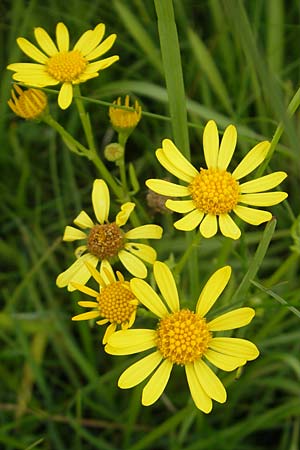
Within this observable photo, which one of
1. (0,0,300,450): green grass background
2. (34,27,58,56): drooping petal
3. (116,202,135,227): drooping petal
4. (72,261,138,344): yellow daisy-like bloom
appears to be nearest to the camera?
(72,261,138,344): yellow daisy-like bloom

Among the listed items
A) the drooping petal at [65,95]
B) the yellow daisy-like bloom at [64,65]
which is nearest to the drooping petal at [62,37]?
the yellow daisy-like bloom at [64,65]

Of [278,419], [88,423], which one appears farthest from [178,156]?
[88,423]

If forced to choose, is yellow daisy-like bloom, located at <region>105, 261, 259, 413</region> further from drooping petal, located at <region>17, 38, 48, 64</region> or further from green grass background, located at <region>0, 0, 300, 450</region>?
drooping petal, located at <region>17, 38, 48, 64</region>

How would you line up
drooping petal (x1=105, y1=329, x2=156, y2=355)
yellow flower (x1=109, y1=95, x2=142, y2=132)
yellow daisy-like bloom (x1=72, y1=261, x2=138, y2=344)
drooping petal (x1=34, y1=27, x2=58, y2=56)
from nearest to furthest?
1. drooping petal (x1=105, y1=329, x2=156, y2=355)
2. yellow daisy-like bloom (x1=72, y1=261, x2=138, y2=344)
3. yellow flower (x1=109, y1=95, x2=142, y2=132)
4. drooping petal (x1=34, y1=27, x2=58, y2=56)

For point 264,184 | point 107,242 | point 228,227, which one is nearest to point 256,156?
point 264,184

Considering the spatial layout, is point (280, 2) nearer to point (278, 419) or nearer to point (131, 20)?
point (131, 20)

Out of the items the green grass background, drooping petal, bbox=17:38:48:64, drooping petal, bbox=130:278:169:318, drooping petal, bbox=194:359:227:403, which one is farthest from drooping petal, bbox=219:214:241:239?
drooping petal, bbox=17:38:48:64

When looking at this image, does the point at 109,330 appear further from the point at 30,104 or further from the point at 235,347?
the point at 30,104

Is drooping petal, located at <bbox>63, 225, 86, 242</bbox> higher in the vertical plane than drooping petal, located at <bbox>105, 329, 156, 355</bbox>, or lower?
higher
